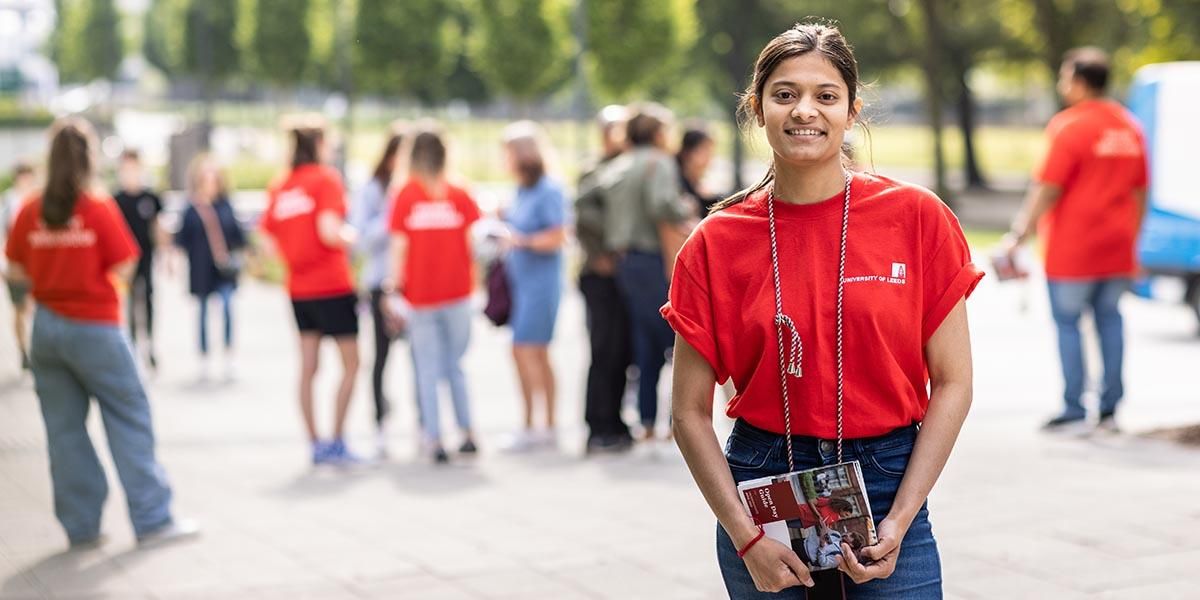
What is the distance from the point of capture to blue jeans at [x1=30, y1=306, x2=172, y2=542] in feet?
23.9

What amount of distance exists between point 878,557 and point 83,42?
260 ft

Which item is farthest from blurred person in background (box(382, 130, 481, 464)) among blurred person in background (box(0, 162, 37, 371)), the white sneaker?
blurred person in background (box(0, 162, 37, 371))

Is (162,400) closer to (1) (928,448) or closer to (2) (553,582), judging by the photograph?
(2) (553,582)

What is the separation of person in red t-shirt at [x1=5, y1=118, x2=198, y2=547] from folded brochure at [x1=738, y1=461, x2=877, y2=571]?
477 cm

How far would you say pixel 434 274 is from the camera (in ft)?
30.7

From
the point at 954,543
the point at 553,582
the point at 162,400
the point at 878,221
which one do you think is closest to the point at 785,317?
the point at 878,221

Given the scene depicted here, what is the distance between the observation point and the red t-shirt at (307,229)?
927 centimetres

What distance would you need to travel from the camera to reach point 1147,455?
28.6 ft

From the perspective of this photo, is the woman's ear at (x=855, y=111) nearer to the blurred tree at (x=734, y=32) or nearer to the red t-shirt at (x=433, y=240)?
the red t-shirt at (x=433, y=240)

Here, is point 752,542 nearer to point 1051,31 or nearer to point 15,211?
point 15,211

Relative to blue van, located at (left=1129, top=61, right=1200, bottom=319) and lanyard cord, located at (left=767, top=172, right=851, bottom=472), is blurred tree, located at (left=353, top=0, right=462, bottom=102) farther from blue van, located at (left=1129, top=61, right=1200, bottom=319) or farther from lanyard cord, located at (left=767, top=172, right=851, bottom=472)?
lanyard cord, located at (left=767, top=172, right=851, bottom=472)

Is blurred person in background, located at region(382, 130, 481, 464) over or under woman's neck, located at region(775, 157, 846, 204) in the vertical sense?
under

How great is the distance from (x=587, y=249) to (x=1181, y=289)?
30.0 ft

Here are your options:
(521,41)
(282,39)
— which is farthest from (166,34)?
(521,41)
